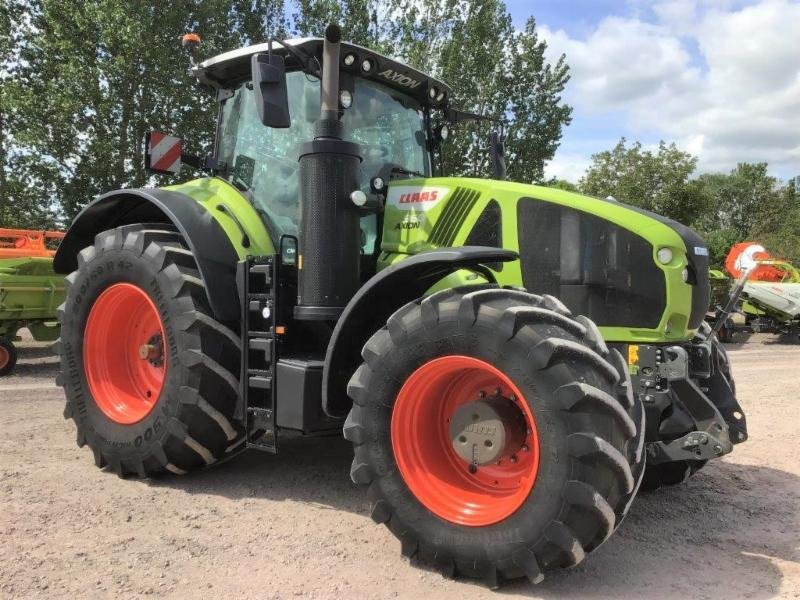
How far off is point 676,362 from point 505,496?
107 cm

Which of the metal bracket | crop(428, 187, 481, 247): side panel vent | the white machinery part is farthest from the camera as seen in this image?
the white machinery part

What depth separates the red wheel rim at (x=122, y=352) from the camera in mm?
4551

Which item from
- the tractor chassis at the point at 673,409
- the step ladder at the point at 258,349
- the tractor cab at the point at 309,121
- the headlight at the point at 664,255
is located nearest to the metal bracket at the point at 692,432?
the tractor chassis at the point at 673,409

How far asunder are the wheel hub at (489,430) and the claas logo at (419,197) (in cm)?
137

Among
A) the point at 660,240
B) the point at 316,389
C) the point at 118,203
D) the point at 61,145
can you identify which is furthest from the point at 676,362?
the point at 61,145

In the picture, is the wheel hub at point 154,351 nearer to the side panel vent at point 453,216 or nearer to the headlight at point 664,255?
the side panel vent at point 453,216

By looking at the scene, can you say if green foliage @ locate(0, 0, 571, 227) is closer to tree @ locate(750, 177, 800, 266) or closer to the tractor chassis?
the tractor chassis

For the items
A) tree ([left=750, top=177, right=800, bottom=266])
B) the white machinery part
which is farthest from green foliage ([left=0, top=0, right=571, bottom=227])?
tree ([left=750, top=177, right=800, bottom=266])

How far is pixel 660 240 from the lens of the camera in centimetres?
348

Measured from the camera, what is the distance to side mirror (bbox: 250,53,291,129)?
3.39m

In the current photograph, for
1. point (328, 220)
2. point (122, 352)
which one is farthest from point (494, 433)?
point (122, 352)

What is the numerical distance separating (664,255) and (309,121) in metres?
2.21

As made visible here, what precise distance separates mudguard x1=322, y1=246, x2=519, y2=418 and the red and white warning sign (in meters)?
2.11

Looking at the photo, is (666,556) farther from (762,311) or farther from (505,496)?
(762,311)
